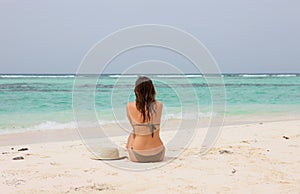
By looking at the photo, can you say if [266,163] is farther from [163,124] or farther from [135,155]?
[163,124]

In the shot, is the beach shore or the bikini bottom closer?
the beach shore

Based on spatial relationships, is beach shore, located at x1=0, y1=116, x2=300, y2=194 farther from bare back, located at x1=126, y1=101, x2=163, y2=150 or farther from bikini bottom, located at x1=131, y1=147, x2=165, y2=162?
bare back, located at x1=126, y1=101, x2=163, y2=150

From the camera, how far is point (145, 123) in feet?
17.9

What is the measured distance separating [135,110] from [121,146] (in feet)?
5.55

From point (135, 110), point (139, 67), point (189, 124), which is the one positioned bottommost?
point (189, 124)

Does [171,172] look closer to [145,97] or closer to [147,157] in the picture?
[147,157]

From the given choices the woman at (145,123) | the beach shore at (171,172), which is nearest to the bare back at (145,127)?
the woman at (145,123)

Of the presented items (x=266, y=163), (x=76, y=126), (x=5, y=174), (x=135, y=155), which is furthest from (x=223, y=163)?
(x=76, y=126)

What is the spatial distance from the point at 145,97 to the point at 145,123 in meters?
0.36

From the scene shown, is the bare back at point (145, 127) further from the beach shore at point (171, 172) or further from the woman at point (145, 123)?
the beach shore at point (171, 172)

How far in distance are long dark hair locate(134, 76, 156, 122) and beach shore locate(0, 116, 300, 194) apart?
2.33 feet

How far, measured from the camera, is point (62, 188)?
13.3 feet

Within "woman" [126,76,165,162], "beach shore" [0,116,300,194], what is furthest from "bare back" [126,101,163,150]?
"beach shore" [0,116,300,194]

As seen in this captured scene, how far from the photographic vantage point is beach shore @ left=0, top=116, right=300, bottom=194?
406cm
